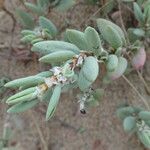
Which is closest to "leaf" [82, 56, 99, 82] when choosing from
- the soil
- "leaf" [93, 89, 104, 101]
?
"leaf" [93, 89, 104, 101]

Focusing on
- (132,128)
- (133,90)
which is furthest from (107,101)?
(132,128)

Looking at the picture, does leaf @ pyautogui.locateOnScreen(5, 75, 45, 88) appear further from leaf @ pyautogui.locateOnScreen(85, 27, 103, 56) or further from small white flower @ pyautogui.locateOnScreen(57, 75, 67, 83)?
leaf @ pyautogui.locateOnScreen(85, 27, 103, 56)

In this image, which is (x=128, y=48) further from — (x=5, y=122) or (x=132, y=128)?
(x=5, y=122)

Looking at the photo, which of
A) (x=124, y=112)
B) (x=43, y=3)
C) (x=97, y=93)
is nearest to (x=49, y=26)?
(x=43, y=3)

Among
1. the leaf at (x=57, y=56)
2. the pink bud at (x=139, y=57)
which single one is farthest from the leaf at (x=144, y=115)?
the leaf at (x=57, y=56)

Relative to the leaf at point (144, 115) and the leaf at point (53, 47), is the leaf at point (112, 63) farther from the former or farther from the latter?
the leaf at point (144, 115)

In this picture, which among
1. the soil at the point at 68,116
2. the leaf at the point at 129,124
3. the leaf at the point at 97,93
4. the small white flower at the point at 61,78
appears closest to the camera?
the small white flower at the point at 61,78

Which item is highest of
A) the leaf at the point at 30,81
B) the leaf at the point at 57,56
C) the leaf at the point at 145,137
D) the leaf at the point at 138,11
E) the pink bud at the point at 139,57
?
the leaf at the point at 57,56
